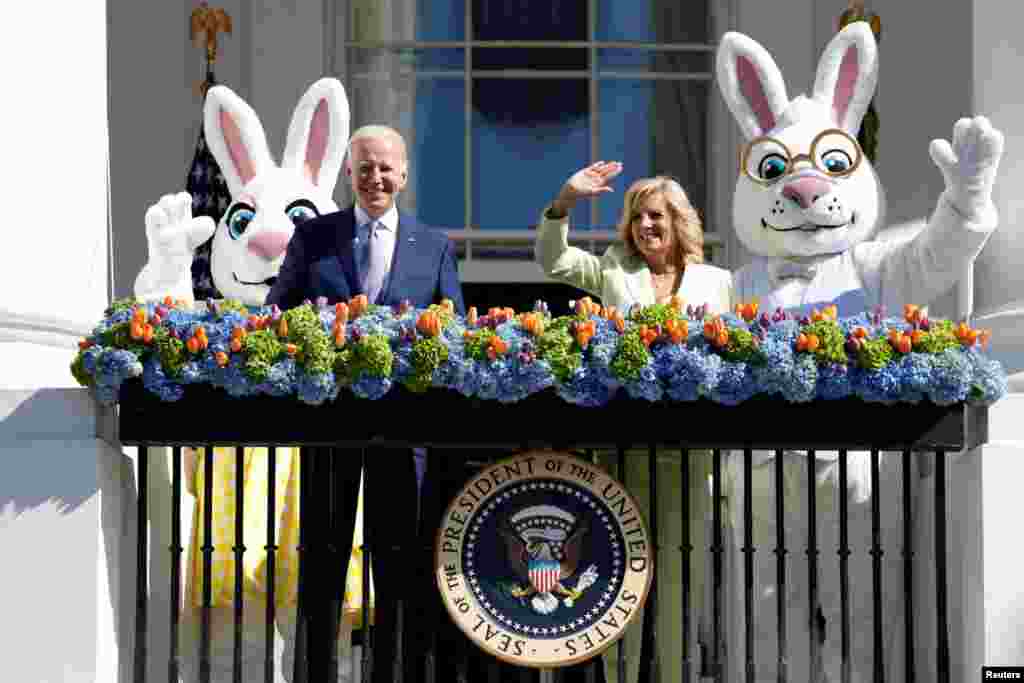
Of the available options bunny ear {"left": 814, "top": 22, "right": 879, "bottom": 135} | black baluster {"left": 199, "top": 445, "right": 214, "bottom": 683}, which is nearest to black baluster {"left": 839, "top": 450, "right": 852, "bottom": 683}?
bunny ear {"left": 814, "top": 22, "right": 879, "bottom": 135}

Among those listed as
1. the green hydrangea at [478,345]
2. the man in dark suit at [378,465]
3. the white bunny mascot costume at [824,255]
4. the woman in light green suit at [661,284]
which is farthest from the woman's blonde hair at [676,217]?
the green hydrangea at [478,345]

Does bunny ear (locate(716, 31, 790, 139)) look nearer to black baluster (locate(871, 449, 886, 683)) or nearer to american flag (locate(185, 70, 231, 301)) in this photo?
black baluster (locate(871, 449, 886, 683))

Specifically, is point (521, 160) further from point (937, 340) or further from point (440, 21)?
point (937, 340)

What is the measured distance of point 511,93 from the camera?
13258 mm

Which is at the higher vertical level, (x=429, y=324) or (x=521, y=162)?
(x=521, y=162)

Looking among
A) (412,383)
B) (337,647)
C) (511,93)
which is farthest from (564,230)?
(511,93)

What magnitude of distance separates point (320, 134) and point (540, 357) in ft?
6.83

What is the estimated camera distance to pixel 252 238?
1006 cm

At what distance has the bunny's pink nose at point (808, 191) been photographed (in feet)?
31.2

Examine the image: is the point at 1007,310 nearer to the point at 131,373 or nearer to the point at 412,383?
the point at 412,383

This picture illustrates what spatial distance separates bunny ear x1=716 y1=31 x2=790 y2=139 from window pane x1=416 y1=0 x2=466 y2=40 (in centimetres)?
361

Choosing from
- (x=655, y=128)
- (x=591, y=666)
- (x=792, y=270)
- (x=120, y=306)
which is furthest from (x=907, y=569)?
(x=655, y=128)

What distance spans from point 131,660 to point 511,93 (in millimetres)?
5010

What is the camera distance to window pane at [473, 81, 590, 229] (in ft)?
43.3
